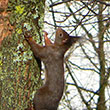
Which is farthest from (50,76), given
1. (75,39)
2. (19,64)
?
(75,39)

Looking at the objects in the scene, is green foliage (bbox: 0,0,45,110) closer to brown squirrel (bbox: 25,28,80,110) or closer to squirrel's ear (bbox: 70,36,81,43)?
brown squirrel (bbox: 25,28,80,110)

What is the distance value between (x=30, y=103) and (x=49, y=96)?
25 centimetres

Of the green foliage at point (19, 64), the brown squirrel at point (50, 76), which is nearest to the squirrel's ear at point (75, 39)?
the brown squirrel at point (50, 76)

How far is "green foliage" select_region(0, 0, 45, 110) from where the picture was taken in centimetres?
263

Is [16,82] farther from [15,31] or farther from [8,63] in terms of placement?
[15,31]

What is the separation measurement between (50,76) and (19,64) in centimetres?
43

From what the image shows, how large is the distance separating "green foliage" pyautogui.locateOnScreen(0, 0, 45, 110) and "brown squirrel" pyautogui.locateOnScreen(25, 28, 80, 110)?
0.07 m

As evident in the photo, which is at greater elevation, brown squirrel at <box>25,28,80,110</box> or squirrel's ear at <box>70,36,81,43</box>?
squirrel's ear at <box>70,36,81,43</box>

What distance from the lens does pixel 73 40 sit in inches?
136

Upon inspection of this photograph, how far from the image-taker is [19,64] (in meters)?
2.66

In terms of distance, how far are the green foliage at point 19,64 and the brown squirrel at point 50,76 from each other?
69 mm

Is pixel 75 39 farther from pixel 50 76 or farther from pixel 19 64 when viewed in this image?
pixel 19 64

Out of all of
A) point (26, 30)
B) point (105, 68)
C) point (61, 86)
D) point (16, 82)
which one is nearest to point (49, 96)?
point (61, 86)

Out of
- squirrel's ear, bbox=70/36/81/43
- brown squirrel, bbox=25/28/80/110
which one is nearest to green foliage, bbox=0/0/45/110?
brown squirrel, bbox=25/28/80/110
